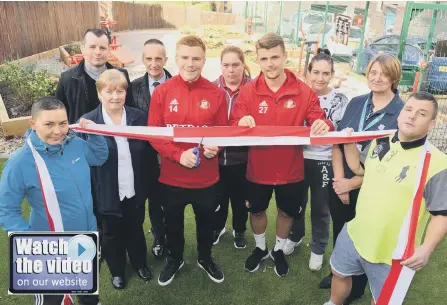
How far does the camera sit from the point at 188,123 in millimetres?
3436

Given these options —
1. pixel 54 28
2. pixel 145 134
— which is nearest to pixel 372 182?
pixel 145 134

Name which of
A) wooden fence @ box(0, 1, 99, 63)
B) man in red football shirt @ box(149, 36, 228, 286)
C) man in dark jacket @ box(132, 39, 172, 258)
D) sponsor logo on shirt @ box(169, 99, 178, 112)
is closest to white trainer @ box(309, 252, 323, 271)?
man in red football shirt @ box(149, 36, 228, 286)

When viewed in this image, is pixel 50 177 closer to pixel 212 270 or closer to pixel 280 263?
pixel 212 270

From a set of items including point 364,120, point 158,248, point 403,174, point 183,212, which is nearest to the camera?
point 403,174

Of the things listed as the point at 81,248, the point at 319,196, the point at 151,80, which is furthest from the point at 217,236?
the point at 81,248

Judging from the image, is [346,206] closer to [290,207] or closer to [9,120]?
[290,207]

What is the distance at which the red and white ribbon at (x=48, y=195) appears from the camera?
2.64 meters

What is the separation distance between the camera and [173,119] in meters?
3.43

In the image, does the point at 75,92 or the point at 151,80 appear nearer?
the point at 75,92

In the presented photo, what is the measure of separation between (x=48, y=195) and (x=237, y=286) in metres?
2.21

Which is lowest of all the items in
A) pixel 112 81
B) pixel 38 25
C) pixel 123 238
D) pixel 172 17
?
pixel 123 238

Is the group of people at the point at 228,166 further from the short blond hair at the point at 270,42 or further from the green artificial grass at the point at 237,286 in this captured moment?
the green artificial grass at the point at 237,286

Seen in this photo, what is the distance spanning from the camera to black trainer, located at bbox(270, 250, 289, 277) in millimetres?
4148

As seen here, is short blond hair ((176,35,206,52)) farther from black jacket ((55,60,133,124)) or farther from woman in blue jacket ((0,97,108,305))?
woman in blue jacket ((0,97,108,305))
